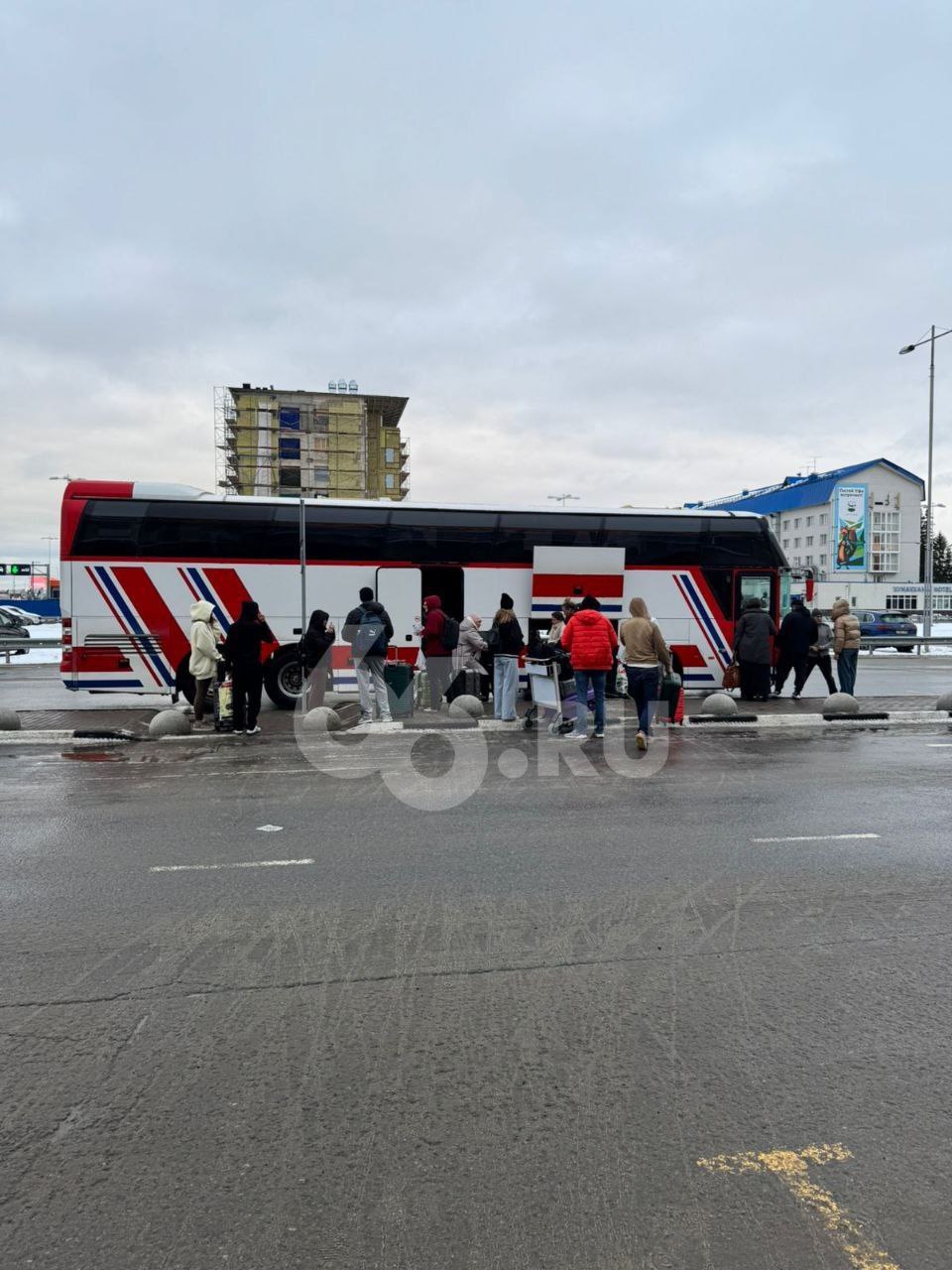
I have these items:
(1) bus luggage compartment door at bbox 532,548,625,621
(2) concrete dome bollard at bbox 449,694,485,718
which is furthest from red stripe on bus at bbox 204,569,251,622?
(1) bus luggage compartment door at bbox 532,548,625,621

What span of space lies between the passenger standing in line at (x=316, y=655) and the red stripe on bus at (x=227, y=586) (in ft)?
5.35

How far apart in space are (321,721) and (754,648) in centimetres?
805

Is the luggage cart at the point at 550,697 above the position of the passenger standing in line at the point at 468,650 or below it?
below

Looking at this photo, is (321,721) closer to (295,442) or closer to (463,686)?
(463,686)

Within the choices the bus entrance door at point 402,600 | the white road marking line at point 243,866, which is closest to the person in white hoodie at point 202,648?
the bus entrance door at point 402,600

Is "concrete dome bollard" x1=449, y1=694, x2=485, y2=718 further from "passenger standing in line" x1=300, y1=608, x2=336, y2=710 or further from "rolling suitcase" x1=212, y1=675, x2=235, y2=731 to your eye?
"rolling suitcase" x1=212, y1=675, x2=235, y2=731

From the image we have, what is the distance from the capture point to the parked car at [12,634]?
1122 inches

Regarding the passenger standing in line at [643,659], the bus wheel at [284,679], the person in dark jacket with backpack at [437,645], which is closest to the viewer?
the passenger standing in line at [643,659]

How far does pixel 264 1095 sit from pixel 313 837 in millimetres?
3703

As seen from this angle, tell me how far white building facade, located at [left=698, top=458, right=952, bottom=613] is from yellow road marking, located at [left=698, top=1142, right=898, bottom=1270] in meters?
99.8

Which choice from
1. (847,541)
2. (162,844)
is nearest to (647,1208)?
(162,844)

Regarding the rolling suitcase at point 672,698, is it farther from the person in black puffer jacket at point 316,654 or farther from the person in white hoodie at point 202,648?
the person in white hoodie at point 202,648

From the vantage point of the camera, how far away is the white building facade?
9850 cm

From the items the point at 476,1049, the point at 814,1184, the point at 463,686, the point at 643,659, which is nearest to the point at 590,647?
the point at 643,659
